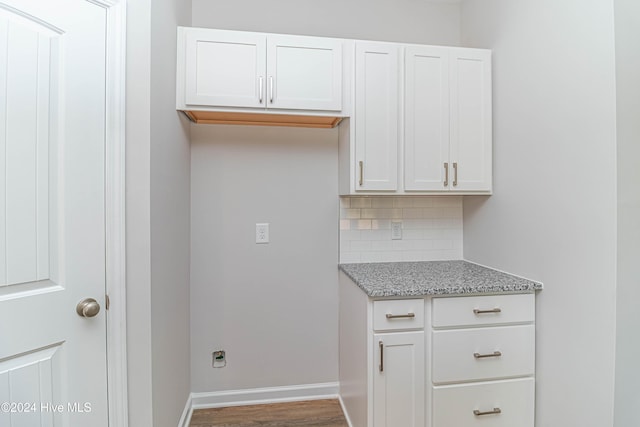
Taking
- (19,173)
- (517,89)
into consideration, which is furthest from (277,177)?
(517,89)

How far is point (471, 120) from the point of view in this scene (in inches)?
76.4

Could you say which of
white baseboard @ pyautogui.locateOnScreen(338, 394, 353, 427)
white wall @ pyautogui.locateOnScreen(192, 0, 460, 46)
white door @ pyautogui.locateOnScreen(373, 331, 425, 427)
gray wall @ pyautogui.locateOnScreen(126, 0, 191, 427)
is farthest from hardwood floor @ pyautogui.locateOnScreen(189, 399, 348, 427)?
white wall @ pyautogui.locateOnScreen(192, 0, 460, 46)

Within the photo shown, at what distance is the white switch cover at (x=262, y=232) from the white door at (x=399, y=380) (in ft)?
3.19

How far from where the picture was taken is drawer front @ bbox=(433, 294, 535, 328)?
1.57 meters

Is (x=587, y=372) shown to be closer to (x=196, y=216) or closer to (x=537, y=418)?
(x=537, y=418)

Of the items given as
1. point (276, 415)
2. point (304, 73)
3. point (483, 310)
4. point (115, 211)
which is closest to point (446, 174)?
point (483, 310)

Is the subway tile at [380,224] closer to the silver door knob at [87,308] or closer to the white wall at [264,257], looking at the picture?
the white wall at [264,257]

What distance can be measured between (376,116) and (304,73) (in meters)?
0.48

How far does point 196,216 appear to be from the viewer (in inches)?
80.2

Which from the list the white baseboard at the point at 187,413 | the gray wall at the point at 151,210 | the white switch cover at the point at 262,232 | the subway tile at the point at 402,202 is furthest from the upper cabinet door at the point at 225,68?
the white baseboard at the point at 187,413

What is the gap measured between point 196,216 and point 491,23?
87.6 inches

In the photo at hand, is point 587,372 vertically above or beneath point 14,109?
beneath

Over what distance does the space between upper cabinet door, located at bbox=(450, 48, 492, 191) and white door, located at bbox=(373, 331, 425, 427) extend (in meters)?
0.98

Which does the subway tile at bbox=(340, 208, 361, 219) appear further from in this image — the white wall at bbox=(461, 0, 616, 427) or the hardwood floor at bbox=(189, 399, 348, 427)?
the hardwood floor at bbox=(189, 399, 348, 427)
